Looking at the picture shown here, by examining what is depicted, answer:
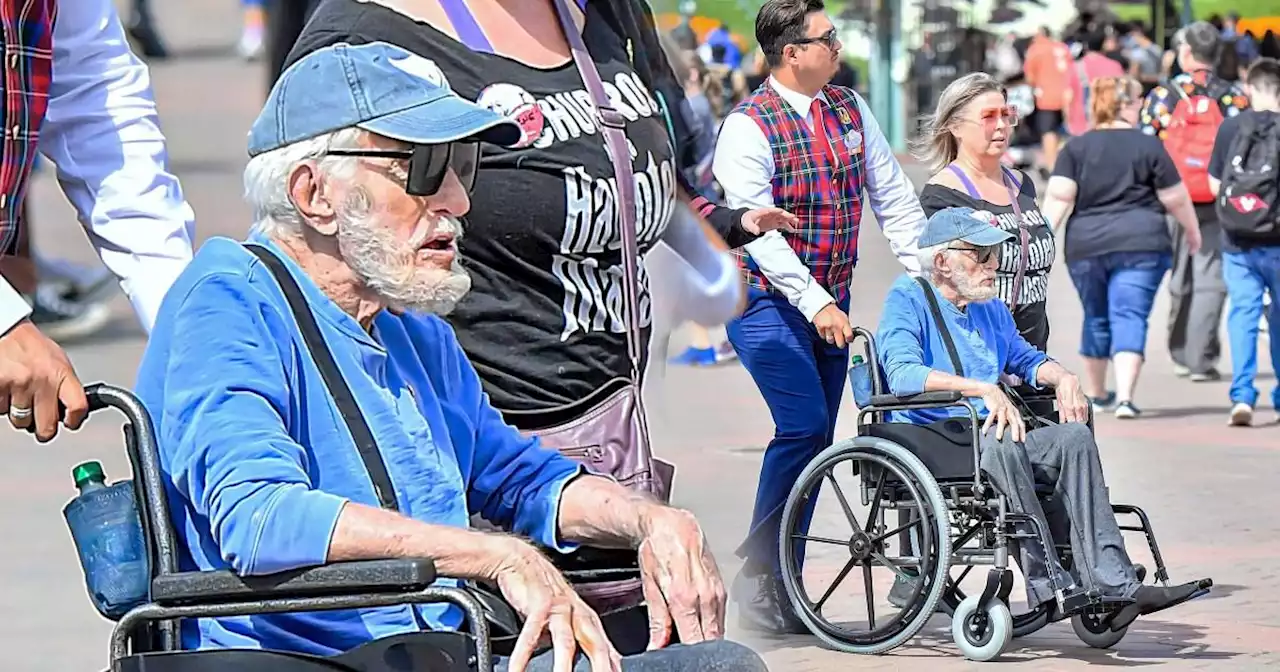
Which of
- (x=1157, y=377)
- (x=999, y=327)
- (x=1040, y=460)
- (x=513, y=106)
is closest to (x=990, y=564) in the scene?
(x=1040, y=460)

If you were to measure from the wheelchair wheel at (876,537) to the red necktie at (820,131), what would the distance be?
0.86 meters

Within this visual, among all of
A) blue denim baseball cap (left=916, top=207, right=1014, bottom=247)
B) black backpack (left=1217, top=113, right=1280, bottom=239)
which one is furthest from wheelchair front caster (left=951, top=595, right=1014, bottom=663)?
black backpack (left=1217, top=113, right=1280, bottom=239)

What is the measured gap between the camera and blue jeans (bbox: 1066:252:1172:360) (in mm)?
11680

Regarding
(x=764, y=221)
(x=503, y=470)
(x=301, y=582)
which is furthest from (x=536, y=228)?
(x=764, y=221)

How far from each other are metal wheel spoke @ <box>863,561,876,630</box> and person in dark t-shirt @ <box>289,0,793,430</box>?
3067 millimetres

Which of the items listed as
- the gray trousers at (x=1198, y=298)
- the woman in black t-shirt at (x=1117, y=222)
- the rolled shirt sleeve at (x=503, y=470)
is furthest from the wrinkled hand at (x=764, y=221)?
the gray trousers at (x=1198, y=298)

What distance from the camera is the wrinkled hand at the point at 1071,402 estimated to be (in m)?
6.66

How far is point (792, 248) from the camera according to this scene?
6652mm

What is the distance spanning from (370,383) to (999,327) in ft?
13.6

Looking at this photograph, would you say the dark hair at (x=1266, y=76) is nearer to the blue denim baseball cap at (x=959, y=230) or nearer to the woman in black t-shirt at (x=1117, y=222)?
the woman in black t-shirt at (x=1117, y=222)

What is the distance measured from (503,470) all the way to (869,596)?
345 cm

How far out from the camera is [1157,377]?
1345 centimetres

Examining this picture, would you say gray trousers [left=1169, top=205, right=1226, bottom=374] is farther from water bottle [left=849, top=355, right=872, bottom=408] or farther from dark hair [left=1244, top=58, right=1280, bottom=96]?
water bottle [left=849, top=355, right=872, bottom=408]

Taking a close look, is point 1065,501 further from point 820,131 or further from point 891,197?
point 820,131
